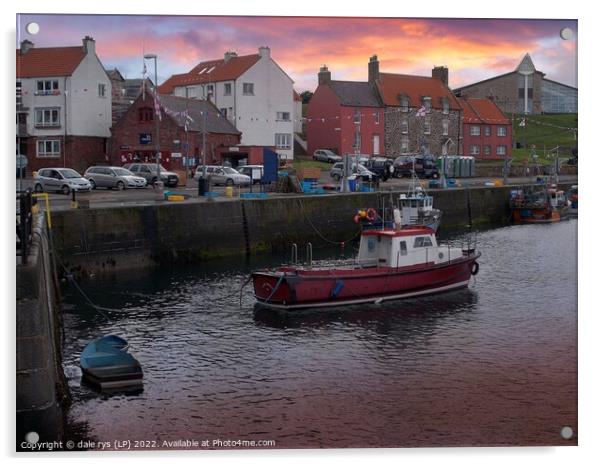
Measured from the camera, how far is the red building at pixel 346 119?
157 ft

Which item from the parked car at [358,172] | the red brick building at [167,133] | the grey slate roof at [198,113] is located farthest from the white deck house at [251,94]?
the parked car at [358,172]

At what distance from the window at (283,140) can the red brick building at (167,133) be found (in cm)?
403

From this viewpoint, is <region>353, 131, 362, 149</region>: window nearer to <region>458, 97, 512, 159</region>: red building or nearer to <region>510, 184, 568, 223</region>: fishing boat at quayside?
<region>458, 97, 512, 159</region>: red building

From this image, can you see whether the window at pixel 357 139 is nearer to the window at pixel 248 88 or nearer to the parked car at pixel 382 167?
the parked car at pixel 382 167

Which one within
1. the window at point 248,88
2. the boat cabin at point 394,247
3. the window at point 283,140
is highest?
the window at point 248,88

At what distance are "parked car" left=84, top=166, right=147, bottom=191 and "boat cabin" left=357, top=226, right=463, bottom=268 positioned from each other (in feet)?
71.9

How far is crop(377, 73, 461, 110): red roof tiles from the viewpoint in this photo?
44.1 meters

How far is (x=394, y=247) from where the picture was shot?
28.7 m

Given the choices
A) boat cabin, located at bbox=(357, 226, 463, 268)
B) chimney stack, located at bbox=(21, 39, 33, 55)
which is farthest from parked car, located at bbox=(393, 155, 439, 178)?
chimney stack, located at bbox=(21, 39, 33, 55)

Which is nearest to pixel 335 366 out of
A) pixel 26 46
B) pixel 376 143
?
pixel 26 46

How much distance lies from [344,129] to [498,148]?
42.7ft

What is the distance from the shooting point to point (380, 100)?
49688mm

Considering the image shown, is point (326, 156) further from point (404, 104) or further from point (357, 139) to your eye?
point (404, 104)
